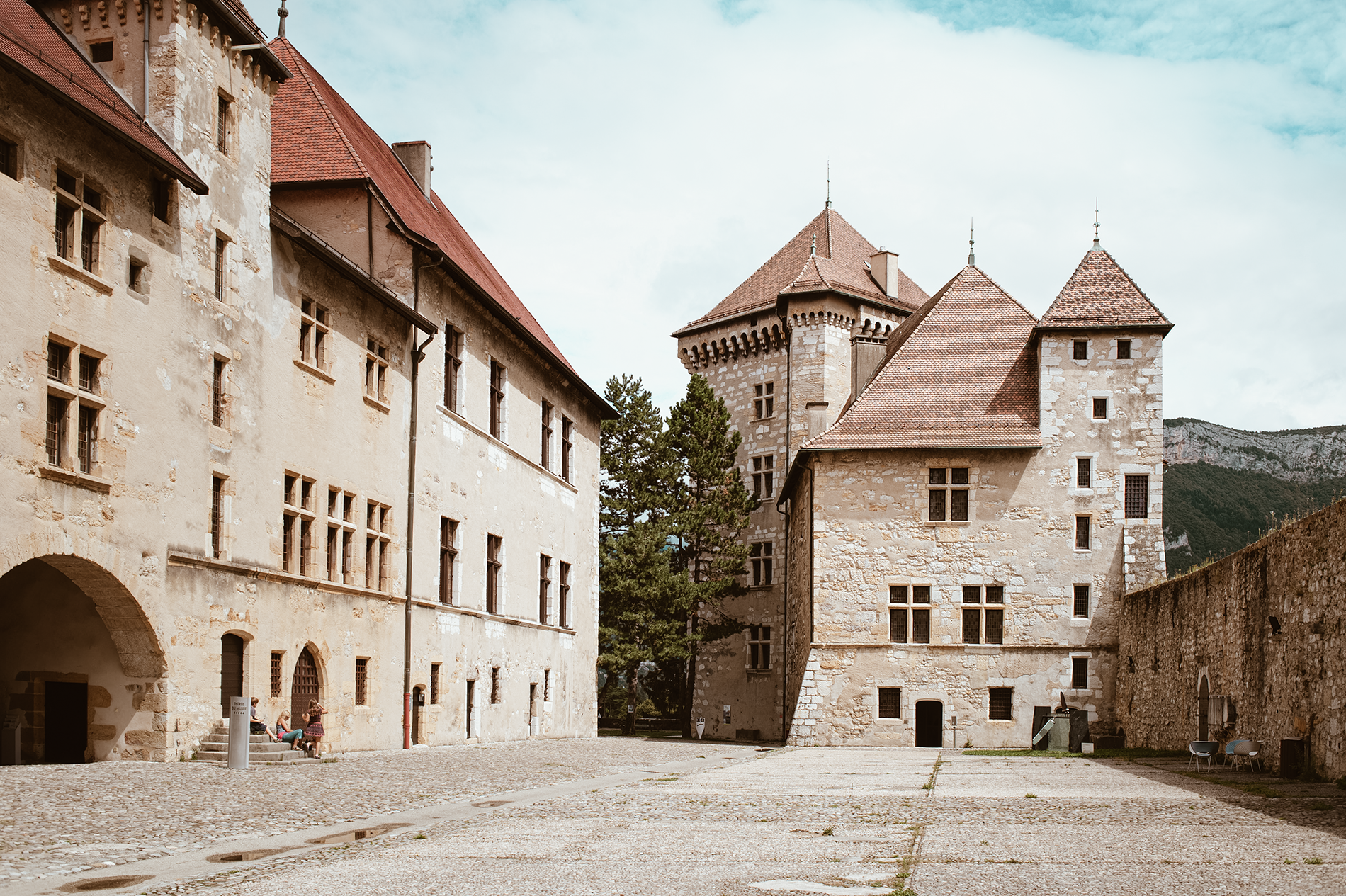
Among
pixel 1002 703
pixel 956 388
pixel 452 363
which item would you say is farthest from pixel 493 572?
pixel 956 388

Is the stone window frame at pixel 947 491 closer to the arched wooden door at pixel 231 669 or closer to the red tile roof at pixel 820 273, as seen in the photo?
the red tile roof at pixel 820 273

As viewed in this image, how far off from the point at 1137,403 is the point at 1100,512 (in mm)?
3199

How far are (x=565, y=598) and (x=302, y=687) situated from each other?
49.3 ft

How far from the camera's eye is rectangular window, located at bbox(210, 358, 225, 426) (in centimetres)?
1958

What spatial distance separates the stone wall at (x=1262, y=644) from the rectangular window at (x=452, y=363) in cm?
1542

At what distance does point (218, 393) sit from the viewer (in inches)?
775

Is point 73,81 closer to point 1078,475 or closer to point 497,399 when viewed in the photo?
point 497,399

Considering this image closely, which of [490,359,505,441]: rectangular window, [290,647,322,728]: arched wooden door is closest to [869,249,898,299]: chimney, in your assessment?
[490,359,505,441]: rectangular window

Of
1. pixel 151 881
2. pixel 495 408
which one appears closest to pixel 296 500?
pixel 495 408

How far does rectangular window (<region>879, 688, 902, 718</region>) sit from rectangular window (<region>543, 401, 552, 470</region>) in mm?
10769

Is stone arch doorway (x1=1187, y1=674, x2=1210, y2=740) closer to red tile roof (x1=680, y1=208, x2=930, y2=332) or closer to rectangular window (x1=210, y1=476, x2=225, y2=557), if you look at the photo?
rectangular window (x1=210, y1=476, x2=225, y2=557)

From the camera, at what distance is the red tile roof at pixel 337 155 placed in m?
26.0

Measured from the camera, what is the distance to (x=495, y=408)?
30969mm

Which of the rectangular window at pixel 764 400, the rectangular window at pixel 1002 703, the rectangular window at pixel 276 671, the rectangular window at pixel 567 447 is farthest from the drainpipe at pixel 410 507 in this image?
the rectangular window at pixel 764 400
